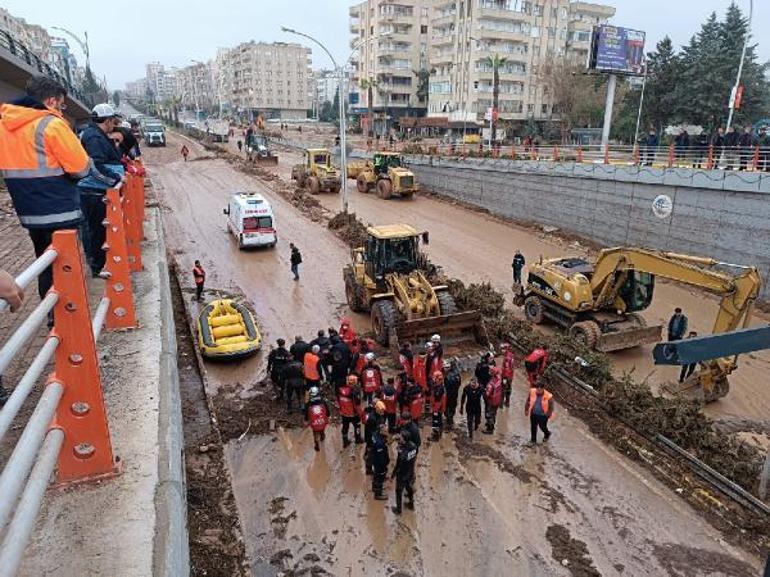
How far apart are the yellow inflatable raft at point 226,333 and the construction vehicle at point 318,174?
23.7 m

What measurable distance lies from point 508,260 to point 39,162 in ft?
69.5

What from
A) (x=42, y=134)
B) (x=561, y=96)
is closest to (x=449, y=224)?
(x=42, y=134)

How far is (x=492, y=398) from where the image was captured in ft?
35.2

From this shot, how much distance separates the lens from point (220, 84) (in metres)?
154

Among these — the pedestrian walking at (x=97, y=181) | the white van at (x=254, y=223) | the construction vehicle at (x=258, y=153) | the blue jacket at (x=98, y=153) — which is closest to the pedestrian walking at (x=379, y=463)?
the pedestrian walking at (x=97, y=181)

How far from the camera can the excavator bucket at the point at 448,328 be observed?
1338 centimetres

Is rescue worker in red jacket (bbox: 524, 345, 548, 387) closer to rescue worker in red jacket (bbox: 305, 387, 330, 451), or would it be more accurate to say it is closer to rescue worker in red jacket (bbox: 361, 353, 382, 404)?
rescue worker in red jacket (bbox: 361, 353, 382, 404)

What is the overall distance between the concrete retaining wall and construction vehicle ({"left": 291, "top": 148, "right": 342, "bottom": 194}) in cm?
872

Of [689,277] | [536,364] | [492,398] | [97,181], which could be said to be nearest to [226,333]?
[492,398]

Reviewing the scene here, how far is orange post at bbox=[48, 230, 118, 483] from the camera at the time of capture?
252cm

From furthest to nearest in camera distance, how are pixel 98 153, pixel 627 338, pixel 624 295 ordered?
pixel 624 295 < pixel 627 338 < pixel 98 153

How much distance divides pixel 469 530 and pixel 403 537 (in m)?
1.00

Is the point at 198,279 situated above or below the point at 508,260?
above

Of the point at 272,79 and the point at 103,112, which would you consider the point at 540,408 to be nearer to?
the point at 103,112
